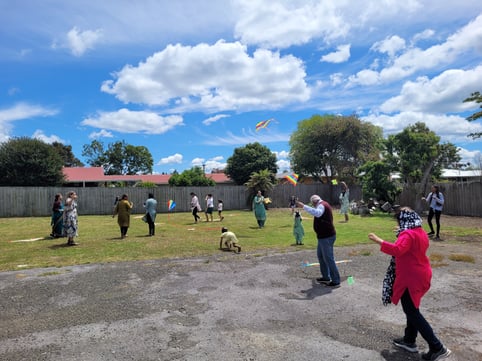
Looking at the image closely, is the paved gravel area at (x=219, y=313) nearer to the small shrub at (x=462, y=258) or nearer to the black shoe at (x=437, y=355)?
the black shoe at (x=437, y=355)

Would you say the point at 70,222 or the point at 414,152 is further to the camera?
the point at 414,152

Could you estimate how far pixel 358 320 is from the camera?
4.69 meters

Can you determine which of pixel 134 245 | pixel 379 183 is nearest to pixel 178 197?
pixel 379 183

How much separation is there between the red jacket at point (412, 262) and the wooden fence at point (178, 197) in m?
17.8

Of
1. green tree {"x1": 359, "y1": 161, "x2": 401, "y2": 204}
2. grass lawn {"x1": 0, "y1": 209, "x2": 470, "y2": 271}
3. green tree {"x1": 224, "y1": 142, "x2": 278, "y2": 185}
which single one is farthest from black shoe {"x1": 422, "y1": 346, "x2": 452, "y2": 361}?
green tree {"x1": 224, "y1": 142, "x2": 278, "y2": 185}

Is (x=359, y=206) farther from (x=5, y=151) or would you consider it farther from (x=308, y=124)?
(x=5, y=151)

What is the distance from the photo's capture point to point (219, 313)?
495 cm

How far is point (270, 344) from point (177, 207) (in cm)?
2418

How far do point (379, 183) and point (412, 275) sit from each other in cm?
1967

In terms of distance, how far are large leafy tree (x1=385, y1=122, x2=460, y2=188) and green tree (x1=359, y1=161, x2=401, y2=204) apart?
63 centimetres

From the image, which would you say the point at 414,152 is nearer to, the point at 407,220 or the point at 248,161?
the point at 407,220

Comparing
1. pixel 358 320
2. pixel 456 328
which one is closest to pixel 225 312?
pixel 358 320

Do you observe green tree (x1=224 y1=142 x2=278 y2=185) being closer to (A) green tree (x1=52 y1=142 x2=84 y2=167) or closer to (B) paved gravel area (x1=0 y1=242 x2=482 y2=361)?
(A) green tree (x1=52 y1=142 x2=84 y2=167)

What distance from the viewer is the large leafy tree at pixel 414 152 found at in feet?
65.3
